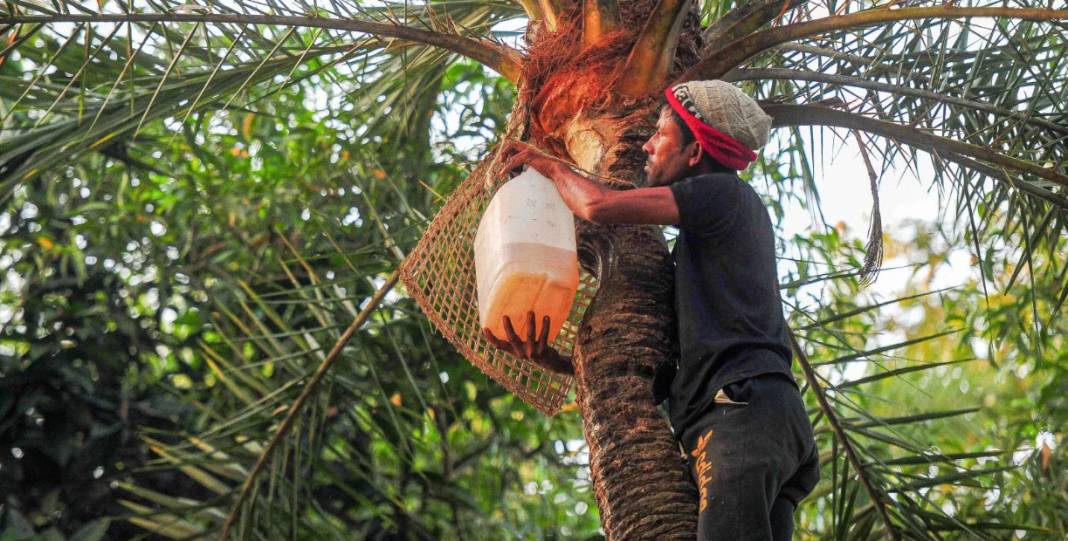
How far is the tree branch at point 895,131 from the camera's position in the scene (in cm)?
264

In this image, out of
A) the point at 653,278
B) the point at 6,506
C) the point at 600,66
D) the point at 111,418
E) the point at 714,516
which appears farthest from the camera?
the point at 111,418

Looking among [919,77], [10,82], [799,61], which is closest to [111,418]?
[10,82]

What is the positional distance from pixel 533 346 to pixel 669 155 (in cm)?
41

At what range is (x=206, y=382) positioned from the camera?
4566 mm

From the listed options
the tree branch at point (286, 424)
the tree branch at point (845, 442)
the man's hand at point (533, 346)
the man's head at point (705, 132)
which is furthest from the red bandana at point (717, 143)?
the tree branch at point (286, 424)

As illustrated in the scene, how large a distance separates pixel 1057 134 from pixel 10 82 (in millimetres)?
2407

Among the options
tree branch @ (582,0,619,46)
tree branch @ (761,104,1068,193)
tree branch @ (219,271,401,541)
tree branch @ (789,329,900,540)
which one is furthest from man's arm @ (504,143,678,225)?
tree branch @ (219,271,401,541)

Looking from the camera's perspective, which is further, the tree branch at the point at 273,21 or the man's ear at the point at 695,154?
the tree branch at the point at 273,21

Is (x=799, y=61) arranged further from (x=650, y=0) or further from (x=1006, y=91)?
(x=650, y=0)

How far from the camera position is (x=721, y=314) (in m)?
2.13

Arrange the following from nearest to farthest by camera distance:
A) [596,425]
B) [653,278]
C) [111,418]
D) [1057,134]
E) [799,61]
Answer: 1. [596,425]
2. [653,278]
3. [1057,134]
4. [799,61]
5. [111,418]

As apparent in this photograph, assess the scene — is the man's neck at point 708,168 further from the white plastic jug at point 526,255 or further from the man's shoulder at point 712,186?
the white plastic jug at point 526,255

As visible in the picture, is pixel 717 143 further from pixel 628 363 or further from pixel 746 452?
pixel 746 452

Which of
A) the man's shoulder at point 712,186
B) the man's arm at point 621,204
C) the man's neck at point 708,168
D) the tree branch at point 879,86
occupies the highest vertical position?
the tree branch at point 879,86
